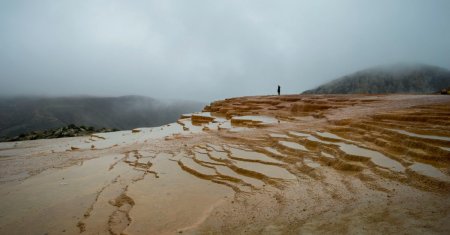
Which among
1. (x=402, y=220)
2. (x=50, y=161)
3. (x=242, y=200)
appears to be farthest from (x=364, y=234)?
(x=50, y=161)

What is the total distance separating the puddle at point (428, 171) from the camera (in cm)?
363

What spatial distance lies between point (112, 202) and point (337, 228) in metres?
3.29

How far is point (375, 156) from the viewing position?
4965 millimetres

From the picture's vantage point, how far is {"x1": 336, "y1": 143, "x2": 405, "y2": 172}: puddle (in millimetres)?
4373

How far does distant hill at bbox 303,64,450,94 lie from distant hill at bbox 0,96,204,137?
5771 cm

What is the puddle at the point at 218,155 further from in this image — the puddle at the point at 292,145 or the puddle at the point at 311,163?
the puddle at the point at 311,163

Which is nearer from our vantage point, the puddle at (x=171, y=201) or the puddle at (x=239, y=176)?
the puddle at (x=171, y=201)

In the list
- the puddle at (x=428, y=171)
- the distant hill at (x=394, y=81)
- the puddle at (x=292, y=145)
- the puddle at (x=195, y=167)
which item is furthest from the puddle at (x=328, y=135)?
the distant hill at (x=394, y=81)

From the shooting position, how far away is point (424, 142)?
16.7 feet

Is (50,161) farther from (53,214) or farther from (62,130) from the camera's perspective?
(62,130)

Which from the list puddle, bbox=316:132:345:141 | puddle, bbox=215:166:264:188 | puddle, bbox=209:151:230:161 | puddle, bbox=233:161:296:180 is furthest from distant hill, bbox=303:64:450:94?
puddle, bbox=215:166:264:188

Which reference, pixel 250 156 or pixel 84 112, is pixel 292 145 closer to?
pixel 250 156

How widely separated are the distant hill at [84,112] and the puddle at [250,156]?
60042mm

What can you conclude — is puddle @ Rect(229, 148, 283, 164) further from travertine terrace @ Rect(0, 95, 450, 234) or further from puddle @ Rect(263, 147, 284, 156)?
puddle @ Rect(263, 147, 284, 156)
